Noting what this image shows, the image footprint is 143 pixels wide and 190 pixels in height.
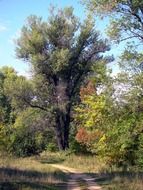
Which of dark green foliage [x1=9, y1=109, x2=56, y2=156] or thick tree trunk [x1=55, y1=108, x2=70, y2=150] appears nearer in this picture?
thick tree trunk [x1=55, y1=108, x2=70, y2=150]

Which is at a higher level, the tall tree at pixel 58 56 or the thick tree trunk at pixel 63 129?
the tall tree at pixel 58 56

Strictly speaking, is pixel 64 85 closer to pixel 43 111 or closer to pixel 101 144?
pixel 43 111

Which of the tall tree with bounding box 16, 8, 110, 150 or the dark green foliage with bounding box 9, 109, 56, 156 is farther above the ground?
the tall tree with bounding box 16, 8, 110, 150

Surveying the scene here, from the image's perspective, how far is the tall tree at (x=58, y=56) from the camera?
55.6 meters

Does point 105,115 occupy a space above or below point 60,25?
below

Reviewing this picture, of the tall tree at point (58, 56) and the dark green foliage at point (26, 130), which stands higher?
the tall tree at point (58, 56)

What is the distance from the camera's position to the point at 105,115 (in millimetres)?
28422

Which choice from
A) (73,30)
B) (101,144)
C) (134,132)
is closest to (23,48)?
(73,30)

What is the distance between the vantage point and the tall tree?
182ft

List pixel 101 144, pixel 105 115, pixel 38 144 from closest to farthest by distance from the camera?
pixel 105 115
pixel 101 144
pixel 38 144

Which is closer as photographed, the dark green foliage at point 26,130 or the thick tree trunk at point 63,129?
the thick tree trunk at point 63,129

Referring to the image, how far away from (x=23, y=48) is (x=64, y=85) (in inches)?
271

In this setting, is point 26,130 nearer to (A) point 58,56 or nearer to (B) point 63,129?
(B) point 63,129

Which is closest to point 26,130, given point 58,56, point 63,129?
point 63,129
